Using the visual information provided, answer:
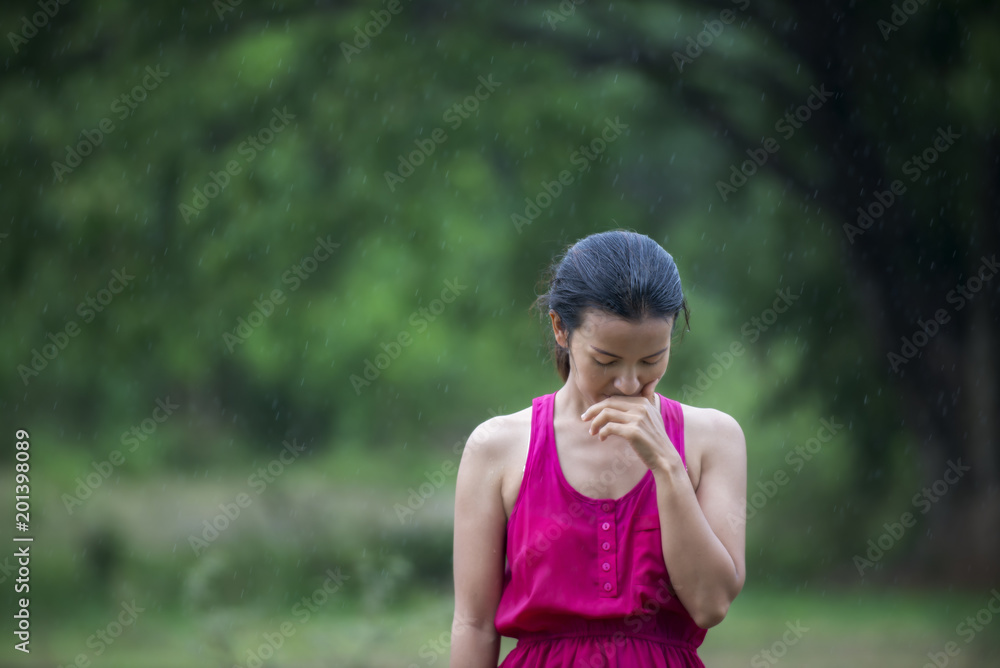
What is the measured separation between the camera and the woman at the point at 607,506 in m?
2.08

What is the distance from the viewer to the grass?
24.7 feet

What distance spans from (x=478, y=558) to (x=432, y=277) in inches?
310

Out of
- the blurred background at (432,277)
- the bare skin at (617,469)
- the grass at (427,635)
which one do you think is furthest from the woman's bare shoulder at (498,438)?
the blurred background at (432,277)

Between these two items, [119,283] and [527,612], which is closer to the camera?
[527,612]

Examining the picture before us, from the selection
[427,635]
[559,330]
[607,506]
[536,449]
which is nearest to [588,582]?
[607,506]

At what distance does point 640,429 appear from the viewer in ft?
6.75

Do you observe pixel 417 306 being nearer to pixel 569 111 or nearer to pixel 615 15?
pixel 569 111

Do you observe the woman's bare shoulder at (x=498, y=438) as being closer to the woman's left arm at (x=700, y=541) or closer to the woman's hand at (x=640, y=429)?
the woman's hand at (x=640, y=429)

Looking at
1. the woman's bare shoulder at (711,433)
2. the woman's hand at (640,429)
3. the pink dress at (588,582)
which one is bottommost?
the pink dress at (588,582)

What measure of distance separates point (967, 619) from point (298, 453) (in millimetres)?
6537

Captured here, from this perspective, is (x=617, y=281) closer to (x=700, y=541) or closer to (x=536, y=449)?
(x=536, y=449)

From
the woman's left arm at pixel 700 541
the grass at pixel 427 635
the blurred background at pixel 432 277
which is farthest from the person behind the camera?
the blurred background at pixel 432 277

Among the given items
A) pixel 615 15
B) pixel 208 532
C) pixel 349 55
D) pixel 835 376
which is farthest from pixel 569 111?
pixel 208 532

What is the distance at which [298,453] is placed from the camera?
10828 millimetres
